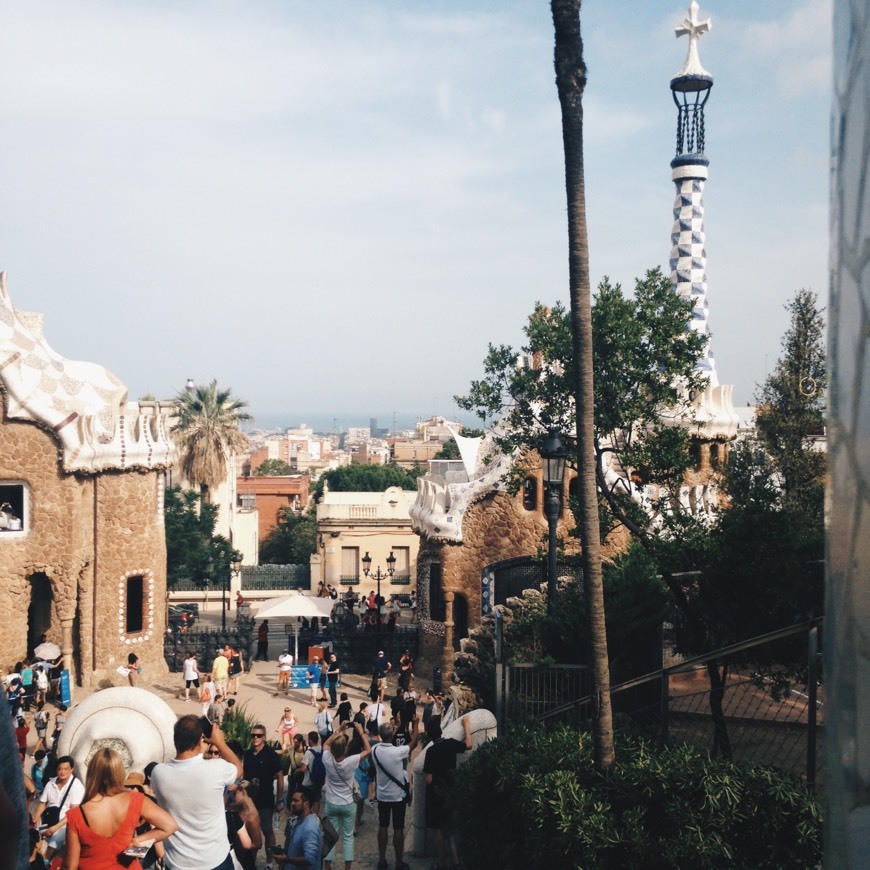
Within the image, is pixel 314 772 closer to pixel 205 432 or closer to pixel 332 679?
pixel 332 679

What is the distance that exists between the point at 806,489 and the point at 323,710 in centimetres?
1443

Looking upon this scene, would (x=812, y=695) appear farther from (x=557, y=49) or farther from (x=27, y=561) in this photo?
(x=27, y=561)

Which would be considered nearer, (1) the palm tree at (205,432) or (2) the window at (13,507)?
(2) the window at (13,507)

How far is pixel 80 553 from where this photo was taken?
20.5 metres

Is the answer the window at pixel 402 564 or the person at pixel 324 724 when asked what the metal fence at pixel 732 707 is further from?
the window at pixel 402 564

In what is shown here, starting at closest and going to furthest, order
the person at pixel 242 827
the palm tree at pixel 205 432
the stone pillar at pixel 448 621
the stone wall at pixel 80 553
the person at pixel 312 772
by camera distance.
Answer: the person at pixel 242 827, the person at pixel 312 772, the stone wall at pixel 80 553, the stone pillar at pixel 448 621, the palm tree at pixel 205 432

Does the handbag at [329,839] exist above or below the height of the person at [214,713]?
above

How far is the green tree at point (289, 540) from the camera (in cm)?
5475

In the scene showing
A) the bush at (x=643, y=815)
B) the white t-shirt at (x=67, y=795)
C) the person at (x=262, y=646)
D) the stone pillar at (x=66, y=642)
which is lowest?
the person at (x=262, y=646)

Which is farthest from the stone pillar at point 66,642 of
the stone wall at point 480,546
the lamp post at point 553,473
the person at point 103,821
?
the person at point 103,821

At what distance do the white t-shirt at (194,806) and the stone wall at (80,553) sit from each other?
14.9 meters

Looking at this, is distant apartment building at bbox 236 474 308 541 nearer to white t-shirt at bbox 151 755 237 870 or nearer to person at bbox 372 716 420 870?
person at bbox 372 716 420 870

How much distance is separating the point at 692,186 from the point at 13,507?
16555mm

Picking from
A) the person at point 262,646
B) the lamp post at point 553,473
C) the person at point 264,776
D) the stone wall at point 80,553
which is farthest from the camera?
the person at point 262,646
